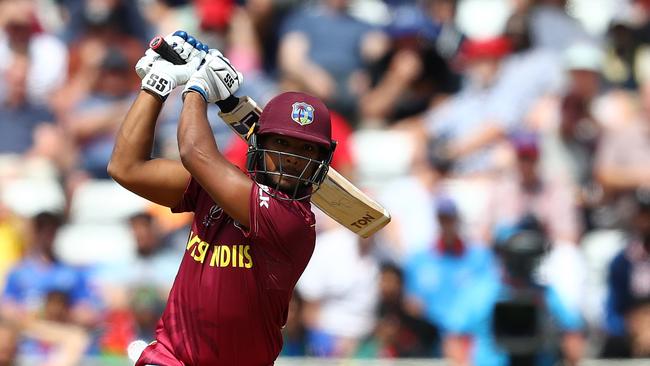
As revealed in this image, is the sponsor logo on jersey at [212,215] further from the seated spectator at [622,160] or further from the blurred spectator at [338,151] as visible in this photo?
the seated spectator at [622,160]

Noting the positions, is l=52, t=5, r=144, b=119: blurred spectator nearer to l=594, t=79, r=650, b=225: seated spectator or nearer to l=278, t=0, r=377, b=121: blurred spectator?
l=278, t=0, r=377, b=121: blurred spectator

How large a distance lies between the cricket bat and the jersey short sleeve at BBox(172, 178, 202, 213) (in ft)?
1.15

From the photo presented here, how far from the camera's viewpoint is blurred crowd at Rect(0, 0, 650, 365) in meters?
8.45

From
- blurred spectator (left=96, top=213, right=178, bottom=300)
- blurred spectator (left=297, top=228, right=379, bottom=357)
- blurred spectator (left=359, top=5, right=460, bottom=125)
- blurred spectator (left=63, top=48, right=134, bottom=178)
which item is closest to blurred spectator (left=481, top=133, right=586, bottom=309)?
blurred spectator (left=297, top=228, right=379, bottom=357)

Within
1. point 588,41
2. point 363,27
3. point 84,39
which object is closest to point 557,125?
point 588,41

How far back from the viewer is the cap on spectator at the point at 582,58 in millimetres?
10125

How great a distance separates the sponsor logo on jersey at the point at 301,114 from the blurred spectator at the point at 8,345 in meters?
4.16

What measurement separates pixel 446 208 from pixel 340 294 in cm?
103

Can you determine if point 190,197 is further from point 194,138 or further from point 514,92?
point 514,92

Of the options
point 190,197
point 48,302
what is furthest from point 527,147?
point 190,197

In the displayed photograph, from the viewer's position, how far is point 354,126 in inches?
420

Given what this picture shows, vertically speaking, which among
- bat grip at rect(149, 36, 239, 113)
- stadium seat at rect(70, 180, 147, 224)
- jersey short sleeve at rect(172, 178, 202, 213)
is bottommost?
jersey short sleeve at rect(172, 178, 202, 213)

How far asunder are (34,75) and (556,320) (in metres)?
5.52

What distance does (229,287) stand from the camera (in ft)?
15.3
